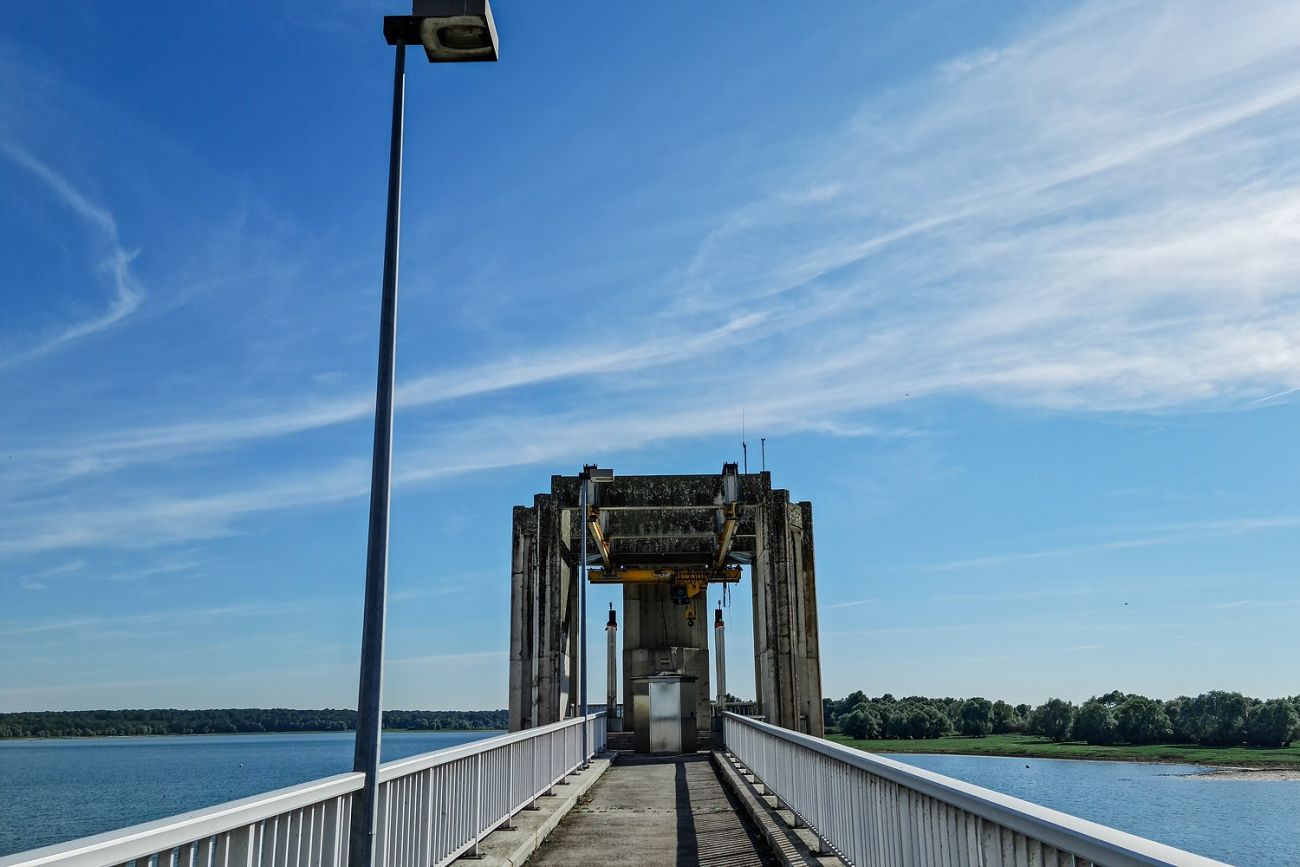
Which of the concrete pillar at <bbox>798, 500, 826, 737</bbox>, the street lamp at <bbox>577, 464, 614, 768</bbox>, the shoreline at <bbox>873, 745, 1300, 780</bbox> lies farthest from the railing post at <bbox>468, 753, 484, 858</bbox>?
the shoreline at <bbox>873, 745, 1300, 780</bbox>

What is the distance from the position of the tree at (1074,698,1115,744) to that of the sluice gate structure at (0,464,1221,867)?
92035 millimetres

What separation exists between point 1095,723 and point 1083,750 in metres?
3.64

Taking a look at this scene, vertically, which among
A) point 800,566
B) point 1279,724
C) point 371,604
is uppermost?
point 800,566

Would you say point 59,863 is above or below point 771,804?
above

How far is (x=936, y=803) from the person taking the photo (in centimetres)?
504

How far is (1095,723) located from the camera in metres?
111

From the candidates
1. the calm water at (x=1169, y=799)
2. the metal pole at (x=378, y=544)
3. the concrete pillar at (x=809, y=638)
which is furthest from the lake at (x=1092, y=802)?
the metal pole at (x=378, y=544)

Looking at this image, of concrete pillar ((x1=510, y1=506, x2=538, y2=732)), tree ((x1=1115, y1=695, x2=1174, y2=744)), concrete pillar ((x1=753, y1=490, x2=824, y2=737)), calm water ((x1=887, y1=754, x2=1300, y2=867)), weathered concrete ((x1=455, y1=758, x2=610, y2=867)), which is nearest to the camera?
weathered concrete ((x1=455, y1=758, x2=610, y2=867))

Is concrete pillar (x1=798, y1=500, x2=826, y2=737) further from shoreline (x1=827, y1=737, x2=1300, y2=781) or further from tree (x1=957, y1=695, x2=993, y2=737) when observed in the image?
tree (x1=957, y1=695, x2=993, y2=737)

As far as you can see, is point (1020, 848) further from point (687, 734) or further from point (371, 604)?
point (687, 734)

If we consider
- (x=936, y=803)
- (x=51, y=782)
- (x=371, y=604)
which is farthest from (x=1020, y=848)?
(x=51, y=782)

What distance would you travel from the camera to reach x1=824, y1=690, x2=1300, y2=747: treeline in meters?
98.2

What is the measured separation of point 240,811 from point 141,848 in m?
0.86

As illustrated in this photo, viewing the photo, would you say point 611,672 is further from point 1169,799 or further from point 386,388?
point 1169,799
